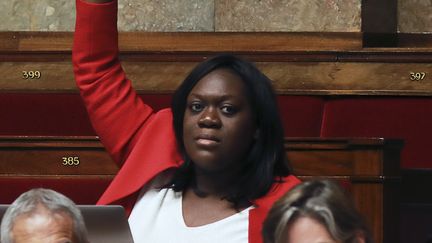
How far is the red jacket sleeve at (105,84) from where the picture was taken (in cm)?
307

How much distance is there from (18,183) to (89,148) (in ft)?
0.75

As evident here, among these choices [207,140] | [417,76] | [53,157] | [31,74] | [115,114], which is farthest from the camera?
[31,74]

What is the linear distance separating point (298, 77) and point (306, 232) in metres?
2.75

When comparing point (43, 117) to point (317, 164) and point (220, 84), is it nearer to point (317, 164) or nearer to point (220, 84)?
point (317, 164)

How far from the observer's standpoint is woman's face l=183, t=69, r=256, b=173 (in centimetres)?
285

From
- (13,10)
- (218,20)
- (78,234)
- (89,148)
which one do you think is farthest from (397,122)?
(78,234)

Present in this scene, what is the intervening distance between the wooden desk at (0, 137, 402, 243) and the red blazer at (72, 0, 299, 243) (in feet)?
→ 2.32

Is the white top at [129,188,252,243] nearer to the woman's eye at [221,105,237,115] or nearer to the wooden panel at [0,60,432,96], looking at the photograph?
the woman's eye at [221,105,237,115]

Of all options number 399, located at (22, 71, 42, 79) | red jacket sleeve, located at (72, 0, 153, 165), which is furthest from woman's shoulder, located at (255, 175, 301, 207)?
number 399, located at (22, 71, 42, 79)

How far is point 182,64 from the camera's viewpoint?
4898 mm

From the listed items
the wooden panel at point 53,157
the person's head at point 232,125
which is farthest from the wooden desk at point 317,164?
the person's head at point 232,125

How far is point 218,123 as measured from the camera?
286 centimetres

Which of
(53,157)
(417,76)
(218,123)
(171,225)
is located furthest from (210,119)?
(417,76)

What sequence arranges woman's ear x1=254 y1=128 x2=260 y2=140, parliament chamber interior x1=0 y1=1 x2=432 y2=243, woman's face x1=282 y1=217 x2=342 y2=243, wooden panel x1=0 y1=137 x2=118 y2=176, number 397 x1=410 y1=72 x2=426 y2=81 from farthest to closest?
number 397 x1=410 y1=72 x2=426 y2=81 → parliament chamber interior x1=0 y1=1 x2=432 y2=243 → wooden panel x1=0 y1=137 x2=118 y2=176 → woman's ear x1=254 y1=128 x2=260 y2=140 → woman's face x1=282 y1=217 x2=342 y2=243
